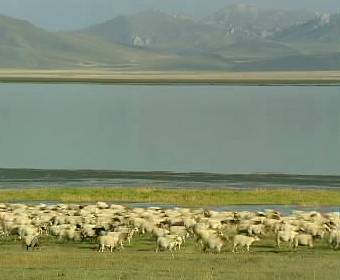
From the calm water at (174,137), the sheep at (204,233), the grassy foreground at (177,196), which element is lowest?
the calm water at (174,137)

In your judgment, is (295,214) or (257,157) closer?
(295,214)

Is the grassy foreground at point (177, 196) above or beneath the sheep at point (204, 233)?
beneath

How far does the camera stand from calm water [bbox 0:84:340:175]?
6344 cm

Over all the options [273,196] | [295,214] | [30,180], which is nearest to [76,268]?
[295,214]

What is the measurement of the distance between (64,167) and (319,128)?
1765 inches

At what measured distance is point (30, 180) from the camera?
52656 millimetres

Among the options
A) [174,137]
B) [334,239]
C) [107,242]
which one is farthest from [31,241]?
[174,137]

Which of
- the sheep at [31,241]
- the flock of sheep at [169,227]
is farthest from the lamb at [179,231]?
the sheep at [31,241]

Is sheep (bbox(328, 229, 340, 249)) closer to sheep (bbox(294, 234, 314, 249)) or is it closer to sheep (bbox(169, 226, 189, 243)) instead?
sheep (bbox(294, 234, 314, 249))

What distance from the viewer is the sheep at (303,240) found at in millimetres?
24341

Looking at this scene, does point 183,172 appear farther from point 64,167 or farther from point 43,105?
point 43,105

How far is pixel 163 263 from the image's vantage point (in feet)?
64.5

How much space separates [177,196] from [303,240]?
56.9ft

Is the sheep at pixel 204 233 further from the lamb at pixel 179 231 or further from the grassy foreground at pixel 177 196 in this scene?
the grassy foreground at pixel 177 196
